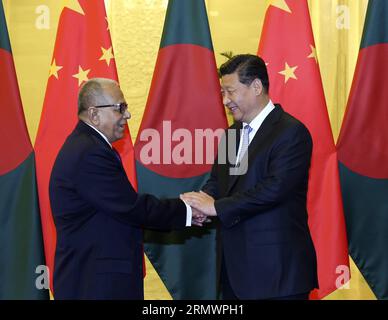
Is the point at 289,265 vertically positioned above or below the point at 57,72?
below

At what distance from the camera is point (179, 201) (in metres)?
3.09

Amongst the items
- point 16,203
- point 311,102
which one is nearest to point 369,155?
point 311,102

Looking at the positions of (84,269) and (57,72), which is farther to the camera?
(57,72)

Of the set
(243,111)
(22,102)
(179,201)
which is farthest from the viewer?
(22,102)

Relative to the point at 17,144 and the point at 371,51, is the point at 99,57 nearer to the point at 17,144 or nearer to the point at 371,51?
the point at 17,144

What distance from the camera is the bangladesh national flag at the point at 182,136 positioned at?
3.65 meters

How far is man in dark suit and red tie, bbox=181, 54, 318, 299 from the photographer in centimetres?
271

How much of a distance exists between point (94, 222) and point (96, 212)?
4 cm

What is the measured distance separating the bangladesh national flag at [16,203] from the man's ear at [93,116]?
96 centimetres

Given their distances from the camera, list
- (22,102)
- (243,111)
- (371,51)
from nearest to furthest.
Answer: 1. (243,111)
2. (371,51)
3. (22,102)

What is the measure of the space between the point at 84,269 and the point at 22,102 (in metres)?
1.54

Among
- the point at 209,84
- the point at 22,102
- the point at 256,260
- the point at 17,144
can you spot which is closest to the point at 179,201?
the point at 256,260

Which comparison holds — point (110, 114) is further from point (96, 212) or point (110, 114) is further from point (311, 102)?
point (311, 102)

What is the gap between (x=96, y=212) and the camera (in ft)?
9.00
